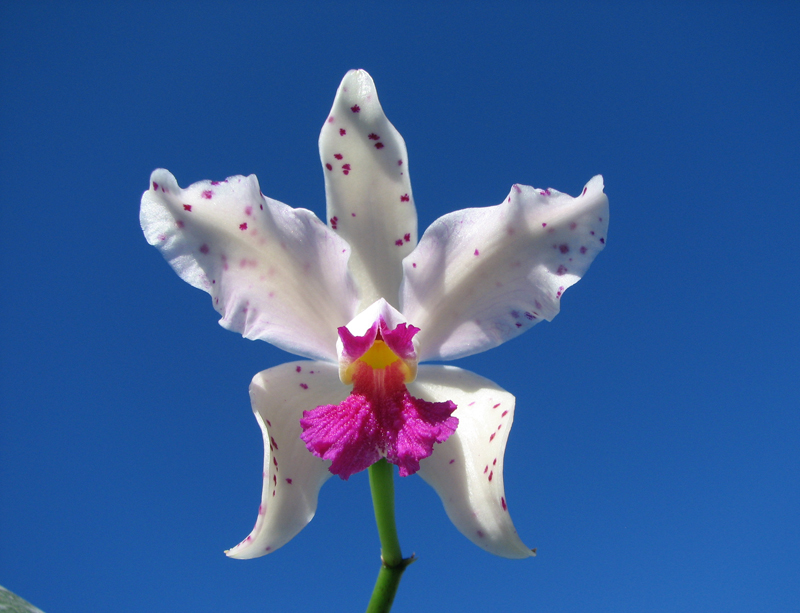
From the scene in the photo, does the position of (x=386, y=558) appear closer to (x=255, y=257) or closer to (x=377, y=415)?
(x=377, y=415)

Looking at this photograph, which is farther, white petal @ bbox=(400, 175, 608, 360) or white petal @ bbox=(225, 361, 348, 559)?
white petal @ bbox=(400, 175, 608, 360)

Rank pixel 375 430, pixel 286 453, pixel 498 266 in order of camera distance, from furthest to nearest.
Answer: pixel 498 266
pixel 286 453
pixel 375 430

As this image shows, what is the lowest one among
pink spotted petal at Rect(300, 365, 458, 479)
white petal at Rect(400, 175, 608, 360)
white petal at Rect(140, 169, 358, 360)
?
pink spotted petal at Rect(300, 365, 458, 479)

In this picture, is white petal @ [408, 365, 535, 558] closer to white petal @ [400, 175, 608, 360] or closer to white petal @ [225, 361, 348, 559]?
white petal @ [400, 175, 608, 360]

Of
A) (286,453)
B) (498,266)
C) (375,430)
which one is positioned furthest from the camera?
(498,266)

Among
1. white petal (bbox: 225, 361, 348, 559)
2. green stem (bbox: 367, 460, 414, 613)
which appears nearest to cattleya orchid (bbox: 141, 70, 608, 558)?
white petal (bbox: 225, 361, 348, 559)

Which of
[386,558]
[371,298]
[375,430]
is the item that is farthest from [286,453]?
[371,298]

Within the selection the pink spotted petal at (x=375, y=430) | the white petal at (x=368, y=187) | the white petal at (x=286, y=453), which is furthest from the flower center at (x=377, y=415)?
the white petal at (x=368, y=187)
